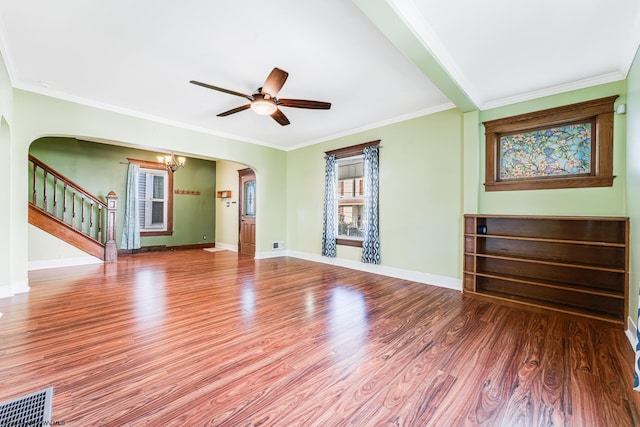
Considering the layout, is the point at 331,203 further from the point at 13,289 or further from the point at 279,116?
the point at 13,289

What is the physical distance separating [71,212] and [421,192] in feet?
23.7

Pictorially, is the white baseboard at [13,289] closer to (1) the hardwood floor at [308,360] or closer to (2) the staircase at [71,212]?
(1) the hardwood floor at [308,360]

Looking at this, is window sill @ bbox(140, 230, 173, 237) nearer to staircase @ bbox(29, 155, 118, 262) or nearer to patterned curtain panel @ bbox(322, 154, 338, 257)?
staircase @ bbox(29, 155, 118, 262)

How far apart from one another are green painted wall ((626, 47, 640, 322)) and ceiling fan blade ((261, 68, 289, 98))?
334 centimetres

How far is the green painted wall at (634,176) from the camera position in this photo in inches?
96.4

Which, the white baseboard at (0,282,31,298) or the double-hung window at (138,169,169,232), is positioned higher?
the double-hung window at (138,169,169,232)

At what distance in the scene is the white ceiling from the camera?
85.4 inches

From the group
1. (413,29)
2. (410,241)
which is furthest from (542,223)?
(413,29)

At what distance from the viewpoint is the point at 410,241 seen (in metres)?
4.55

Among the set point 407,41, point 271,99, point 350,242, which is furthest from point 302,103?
point 350,242

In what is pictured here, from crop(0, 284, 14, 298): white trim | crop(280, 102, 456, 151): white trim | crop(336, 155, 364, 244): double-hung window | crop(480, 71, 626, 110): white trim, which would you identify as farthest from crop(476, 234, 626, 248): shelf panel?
crop(0, 284, 14, 298): white trim

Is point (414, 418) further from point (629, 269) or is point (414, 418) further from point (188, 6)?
point (188, 6)

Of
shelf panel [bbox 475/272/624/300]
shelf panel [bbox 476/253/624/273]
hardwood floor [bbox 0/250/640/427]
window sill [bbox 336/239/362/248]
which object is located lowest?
hardwood floor [bbox 0/250/640/427]

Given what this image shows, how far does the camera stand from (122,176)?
676 cm
